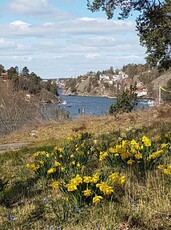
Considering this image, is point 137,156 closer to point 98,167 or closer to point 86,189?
point 86,189

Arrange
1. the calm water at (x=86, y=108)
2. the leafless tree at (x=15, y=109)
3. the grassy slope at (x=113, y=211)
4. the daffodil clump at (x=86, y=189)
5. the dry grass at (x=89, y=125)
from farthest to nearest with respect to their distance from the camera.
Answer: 1. the leafless tree at (x=15, y=109)
2. the calm water at (x=86, y=108)
3. the dry grass at (x=89, y=125)
4. the daffodil clump at (x=86, y=189)
5. the grassy slope at (x=113, y=211)

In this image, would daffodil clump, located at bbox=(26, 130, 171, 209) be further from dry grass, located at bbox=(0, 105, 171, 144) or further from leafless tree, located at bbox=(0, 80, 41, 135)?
leafless tree, located at bbox=(0, 80, 41, 135)

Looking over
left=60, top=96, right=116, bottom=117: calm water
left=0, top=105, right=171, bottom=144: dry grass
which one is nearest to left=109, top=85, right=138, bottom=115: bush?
left=60, top=96, right=116, bottom=117: calm water

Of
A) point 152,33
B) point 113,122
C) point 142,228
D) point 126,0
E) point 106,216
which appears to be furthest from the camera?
point 113,122

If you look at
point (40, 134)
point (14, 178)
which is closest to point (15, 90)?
point (40, 134)

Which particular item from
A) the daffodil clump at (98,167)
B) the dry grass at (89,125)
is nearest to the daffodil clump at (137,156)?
the daffodil clump at (98,167)

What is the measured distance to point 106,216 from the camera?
3.42 m

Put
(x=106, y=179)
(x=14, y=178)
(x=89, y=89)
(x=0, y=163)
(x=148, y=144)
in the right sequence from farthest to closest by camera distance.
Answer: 1. (x=89, y=89)
2. (x=0, y=163)
3. (x=14, y=178)
4. (x=148, y=144)
5. (x=106, y=179)

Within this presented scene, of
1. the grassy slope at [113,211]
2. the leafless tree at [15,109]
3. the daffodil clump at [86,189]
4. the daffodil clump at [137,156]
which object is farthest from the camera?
the leafless tree at [15,109]

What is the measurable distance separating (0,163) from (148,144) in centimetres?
374

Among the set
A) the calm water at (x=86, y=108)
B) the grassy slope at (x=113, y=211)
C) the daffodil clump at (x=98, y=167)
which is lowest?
the calm water at (x=86, y=108)

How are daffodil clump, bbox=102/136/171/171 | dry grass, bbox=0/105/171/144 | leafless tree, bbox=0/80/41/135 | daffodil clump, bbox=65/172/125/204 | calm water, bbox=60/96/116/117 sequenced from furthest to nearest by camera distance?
leafless tree, bbox=0/80/41/135 → calm water, bbox=60/96/116/117 → dry grass, bbox=0/105/171/144 → daffodil clump, bbox=102/136/171/171 → daffodil clump, bbox=65/172/125/204

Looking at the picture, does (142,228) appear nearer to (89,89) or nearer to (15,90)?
(15,90)

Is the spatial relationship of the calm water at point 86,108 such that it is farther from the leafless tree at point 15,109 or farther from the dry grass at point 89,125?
the dry grass at point 89,125
